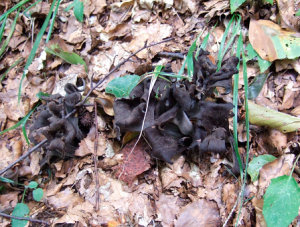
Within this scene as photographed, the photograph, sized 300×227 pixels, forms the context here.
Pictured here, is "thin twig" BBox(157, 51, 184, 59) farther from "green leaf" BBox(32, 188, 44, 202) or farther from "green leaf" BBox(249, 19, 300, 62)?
"green leaf" BBox(32, 188, 44, 202)

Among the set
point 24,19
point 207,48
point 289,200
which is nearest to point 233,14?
point 207,48

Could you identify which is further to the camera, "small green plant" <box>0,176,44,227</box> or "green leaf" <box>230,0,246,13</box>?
"green leaf" <box>230,0,246,13</box>

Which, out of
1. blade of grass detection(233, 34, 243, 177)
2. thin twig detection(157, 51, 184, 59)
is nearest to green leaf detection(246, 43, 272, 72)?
blade of grass detection(233, 34, 243, 177)

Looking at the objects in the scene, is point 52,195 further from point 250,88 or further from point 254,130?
point 250,88

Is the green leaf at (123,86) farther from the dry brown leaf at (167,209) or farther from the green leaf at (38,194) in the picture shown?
the green leaf at (38,194)

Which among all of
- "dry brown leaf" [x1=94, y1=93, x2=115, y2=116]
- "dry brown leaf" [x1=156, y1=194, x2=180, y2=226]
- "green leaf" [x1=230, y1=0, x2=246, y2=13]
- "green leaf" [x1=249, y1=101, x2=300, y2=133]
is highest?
"green leaf" [x1=230, y1=0, x2=246, y2=13]

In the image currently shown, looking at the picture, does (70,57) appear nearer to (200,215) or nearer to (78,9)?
(78,9)

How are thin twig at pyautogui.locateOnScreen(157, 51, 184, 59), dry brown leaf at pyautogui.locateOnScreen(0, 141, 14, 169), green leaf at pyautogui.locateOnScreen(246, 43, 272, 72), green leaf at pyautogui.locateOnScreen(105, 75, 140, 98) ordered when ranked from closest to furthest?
green leaf at pyautogui.locateOnScreen(105, 75, 140, 98) < green leaf at pyautogui.locateOnScreen(246, 43, 272, 72) < thin twig at pyautogui.locateOnScreen(157, 51, 184, 59) < dry brown leaf at pyautogui.locateOnScreen(0, 141, 14, 169)
